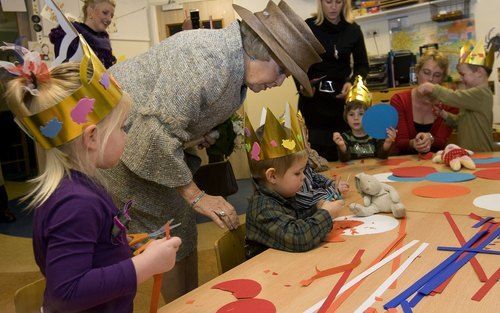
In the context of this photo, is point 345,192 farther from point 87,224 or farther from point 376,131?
point 87,224

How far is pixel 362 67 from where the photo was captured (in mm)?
3338

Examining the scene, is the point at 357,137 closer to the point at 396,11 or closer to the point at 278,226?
the point at 278,226

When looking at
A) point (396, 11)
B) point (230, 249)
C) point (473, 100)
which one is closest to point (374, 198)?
point (230, 249)

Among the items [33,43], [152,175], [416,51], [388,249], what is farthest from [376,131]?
[33,43]

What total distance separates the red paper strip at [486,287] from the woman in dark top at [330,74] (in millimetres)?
1898

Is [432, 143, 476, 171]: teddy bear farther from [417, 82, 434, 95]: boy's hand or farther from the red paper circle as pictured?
[417, 82, 434, 95]: boy's hand

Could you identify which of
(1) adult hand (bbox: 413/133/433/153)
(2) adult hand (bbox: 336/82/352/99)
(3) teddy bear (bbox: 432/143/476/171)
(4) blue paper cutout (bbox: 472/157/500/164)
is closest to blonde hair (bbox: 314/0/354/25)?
(2) adult hand (bbox: 336/82/352/99)

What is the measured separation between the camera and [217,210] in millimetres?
1389

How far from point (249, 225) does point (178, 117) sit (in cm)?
43

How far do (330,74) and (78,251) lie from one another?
2567 millimetres

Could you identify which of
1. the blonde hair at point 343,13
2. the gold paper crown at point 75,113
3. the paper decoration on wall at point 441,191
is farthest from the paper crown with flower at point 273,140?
the blonde hair at point 343,13

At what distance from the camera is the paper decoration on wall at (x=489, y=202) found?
1547mm

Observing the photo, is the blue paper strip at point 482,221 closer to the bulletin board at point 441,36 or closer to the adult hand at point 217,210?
the adult hand at point 217,210

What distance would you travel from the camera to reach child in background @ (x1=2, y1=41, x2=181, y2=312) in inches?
33.7
